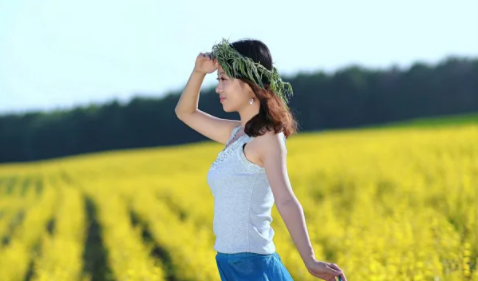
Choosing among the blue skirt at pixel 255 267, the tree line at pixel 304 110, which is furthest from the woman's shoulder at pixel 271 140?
the tree line at pixel 304 110

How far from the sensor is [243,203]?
104 inches

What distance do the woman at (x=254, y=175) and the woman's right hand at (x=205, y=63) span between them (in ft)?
0.44

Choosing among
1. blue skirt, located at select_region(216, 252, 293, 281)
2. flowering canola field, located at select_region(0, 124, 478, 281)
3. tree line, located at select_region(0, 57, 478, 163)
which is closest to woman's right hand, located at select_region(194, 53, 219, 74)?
blue skirt, located at select_region(216, 252, 293, 281)

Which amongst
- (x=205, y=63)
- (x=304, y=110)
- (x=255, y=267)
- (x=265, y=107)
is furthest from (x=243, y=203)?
(x=304, y=110)

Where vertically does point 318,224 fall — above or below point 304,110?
above

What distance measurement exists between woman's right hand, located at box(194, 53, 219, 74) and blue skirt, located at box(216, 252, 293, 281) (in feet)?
2.34

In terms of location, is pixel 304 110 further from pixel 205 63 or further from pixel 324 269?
pixel 324 269

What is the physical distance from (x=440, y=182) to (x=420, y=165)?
3.13 metres

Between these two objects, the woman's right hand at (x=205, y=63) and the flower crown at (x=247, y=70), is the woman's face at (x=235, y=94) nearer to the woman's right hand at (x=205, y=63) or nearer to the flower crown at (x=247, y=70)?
the flower crown at (x=247, y=70)

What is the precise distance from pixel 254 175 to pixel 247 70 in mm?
350

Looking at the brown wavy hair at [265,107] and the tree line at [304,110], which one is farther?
the tree line at [304,110]

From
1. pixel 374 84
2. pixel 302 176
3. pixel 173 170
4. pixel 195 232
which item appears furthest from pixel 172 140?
pixel 195 232

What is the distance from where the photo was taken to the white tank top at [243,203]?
2631 mm

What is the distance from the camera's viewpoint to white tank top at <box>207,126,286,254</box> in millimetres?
2631
